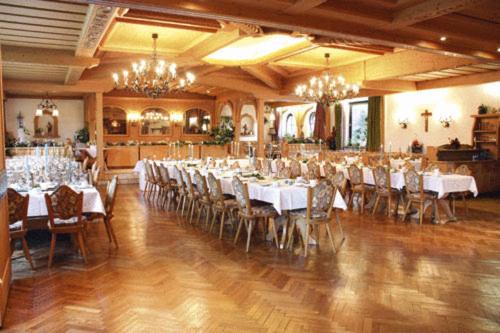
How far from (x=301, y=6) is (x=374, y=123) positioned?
1138 centimetres

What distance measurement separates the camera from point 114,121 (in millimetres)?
17203

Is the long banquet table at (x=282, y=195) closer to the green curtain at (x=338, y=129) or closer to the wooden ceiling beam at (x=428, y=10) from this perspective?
the wooden ceiling beam at (x=428, y=10)

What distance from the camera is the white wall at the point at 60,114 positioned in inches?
644

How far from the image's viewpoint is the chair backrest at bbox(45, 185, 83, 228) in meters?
4.64

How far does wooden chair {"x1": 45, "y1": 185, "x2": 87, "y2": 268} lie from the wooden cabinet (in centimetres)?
1038

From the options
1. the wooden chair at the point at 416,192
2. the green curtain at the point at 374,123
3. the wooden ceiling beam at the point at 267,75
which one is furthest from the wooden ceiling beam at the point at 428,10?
the green curtain at the point at 374,123

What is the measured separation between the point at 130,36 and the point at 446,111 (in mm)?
9396

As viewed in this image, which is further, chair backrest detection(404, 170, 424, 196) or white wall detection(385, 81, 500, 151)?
white wall detection(385, 81, 500, 151)

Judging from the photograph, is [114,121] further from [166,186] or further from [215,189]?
[215,189]

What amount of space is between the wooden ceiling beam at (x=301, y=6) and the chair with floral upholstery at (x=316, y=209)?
6.68ft

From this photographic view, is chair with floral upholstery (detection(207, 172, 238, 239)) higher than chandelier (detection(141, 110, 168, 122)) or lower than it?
lower

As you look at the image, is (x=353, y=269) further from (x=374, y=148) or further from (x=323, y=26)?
(x=374, y=148)

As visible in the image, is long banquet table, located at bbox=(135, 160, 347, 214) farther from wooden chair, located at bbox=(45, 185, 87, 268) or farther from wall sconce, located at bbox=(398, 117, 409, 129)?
wall sconce, located at bbox=(398, 117, 409, 129)

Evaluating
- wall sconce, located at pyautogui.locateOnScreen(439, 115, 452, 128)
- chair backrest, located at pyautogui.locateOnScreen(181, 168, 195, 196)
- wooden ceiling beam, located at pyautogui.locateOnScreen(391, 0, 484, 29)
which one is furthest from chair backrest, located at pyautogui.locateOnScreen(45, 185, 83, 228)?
wall sconce, located at pyautogui.locateOnScreen(439, 115, 452, 128)
